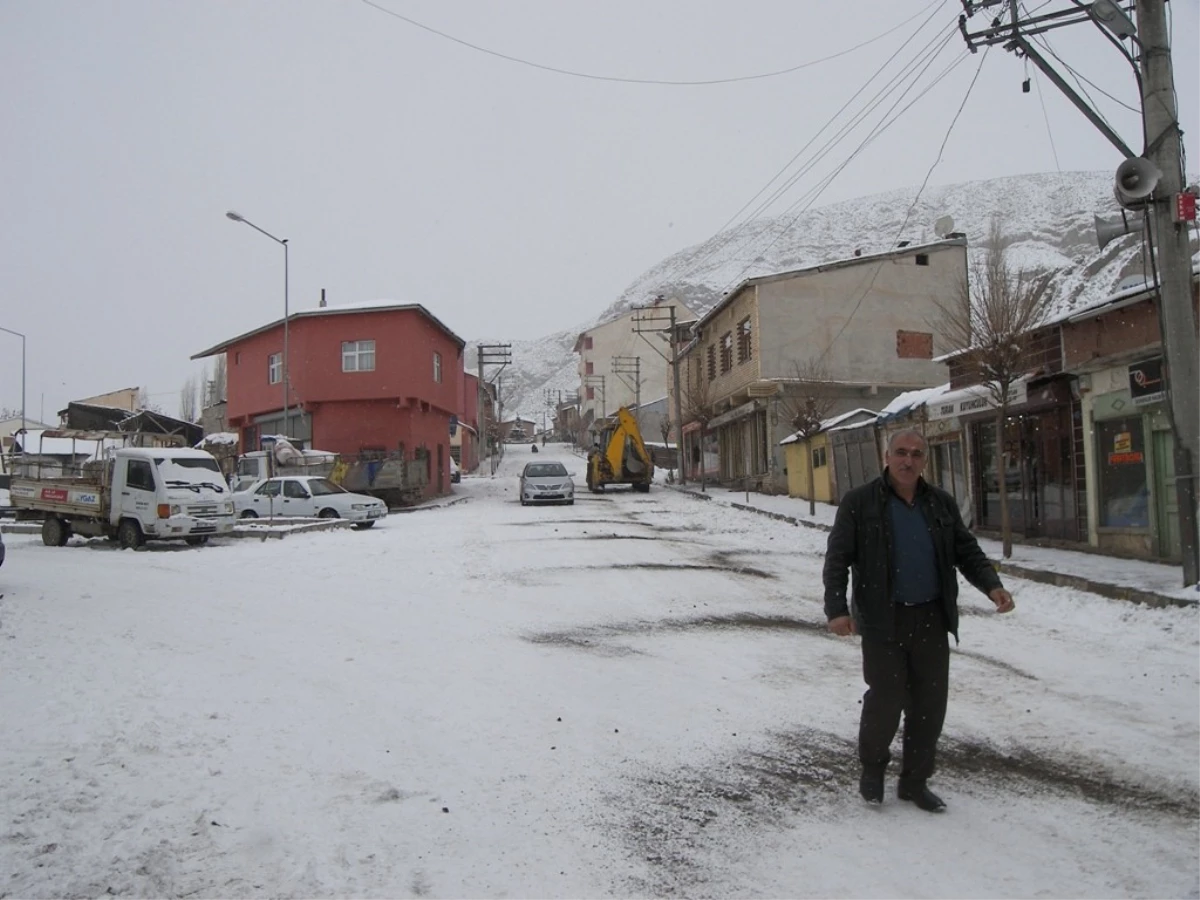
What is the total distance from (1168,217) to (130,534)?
18.1m

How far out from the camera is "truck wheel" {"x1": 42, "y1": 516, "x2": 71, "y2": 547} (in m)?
18.6

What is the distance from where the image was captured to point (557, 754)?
16.2ft

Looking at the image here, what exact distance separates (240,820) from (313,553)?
11.9 m

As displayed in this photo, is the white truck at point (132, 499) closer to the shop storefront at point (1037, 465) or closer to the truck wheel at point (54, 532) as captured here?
the truck wheel at point (54, 532)

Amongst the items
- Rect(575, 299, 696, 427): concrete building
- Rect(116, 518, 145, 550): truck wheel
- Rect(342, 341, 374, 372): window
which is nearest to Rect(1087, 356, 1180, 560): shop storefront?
Rect(116, 518, 145, 550): truck wheel

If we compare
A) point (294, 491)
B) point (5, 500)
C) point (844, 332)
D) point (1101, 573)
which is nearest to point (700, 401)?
point (844, 332)

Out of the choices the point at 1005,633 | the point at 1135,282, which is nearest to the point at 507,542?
the point at 1005,633

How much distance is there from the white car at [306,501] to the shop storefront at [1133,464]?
16.2 metres

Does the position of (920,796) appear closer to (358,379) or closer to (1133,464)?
(1133,464)

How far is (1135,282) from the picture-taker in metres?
14.0

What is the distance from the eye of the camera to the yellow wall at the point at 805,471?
87.9 ft

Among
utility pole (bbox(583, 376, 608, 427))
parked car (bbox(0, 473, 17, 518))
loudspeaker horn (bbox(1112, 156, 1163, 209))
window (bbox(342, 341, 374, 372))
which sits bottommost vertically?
parked car (bbox(0, 473, 17, 518))

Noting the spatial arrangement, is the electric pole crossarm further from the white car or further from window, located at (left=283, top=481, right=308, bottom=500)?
window, located at (left=283, top=481, right=308, bottom=500)

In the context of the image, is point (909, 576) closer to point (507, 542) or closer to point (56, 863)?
point (56, 863)
